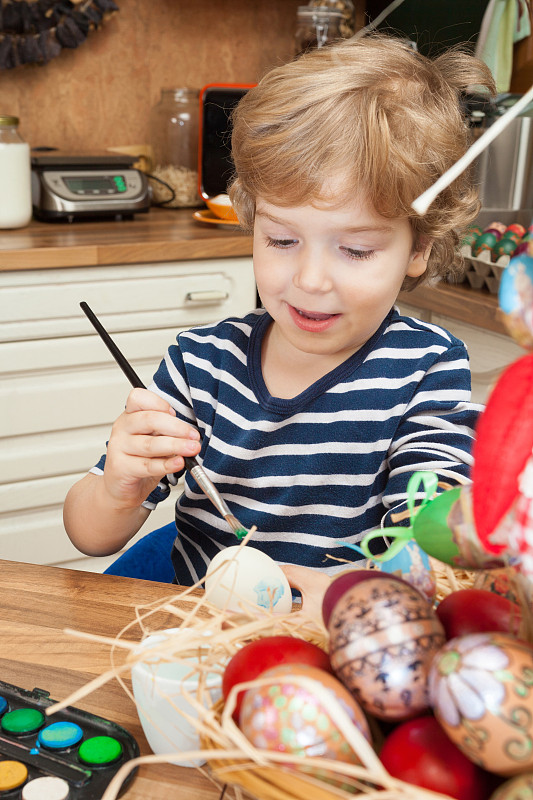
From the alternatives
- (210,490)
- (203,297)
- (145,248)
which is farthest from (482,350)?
(210,490)

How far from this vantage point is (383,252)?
896 mm

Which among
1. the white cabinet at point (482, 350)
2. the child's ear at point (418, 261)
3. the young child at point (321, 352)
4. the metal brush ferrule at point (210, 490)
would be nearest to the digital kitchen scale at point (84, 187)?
the white cabinet at point (482, 350)

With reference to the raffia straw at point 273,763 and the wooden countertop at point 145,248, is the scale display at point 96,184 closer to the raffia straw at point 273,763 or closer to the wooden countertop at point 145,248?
the wooden countertop at point 145,248

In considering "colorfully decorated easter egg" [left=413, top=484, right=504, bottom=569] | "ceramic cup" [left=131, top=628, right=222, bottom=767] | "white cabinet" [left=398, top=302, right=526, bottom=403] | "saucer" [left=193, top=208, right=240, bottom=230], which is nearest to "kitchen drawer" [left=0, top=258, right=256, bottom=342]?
"saucer" [left=193, top=208, right=240, bottom=230]

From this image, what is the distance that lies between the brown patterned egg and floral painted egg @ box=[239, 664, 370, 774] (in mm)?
12

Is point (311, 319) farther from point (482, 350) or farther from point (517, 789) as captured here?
point (482, 350)

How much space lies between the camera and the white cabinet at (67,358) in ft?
6.24

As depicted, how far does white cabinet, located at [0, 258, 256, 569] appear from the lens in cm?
190

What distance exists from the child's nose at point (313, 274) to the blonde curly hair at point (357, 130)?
0.06m

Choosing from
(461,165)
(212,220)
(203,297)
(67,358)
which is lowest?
(67,358)

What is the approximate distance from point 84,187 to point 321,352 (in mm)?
1426

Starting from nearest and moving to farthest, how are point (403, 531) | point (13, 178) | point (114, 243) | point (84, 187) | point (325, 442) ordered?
point (403, 531) < point (325, 442) < point (114, 243) < point (13, 178) < point (84, 187)

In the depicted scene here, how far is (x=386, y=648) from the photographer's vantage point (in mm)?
410

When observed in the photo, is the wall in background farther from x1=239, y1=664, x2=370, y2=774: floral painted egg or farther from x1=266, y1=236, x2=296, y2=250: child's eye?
x1=239, y1=664, x2=370, y2=774: floral painted egg
